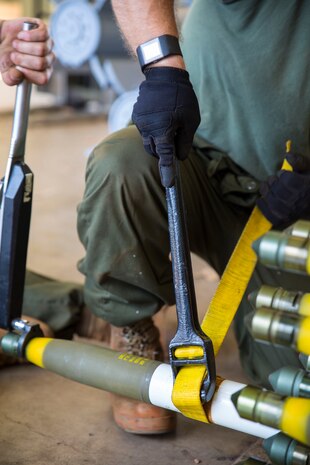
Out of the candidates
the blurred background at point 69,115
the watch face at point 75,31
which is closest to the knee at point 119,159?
the blurred background at point 69,115

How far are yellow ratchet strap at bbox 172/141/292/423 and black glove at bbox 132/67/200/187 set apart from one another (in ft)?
0.84

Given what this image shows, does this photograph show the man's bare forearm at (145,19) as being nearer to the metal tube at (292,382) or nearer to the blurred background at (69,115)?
the metal tube at (292,382)

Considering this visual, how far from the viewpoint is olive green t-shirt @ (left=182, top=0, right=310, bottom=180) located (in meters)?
1.64

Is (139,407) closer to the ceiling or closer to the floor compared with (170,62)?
closer to the floor

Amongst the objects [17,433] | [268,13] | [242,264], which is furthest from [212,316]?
[268,13]

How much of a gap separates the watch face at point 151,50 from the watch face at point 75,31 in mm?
3463

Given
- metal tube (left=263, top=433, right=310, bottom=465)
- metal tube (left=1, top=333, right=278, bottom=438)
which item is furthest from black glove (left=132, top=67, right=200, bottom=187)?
metal tube (left=263, top=433, right=310, bottom=465)

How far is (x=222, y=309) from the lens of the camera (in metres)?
1.34

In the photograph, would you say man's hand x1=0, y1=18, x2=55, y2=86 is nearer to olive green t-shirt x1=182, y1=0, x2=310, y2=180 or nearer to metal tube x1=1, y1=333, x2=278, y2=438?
olive green t-shirt x1=182, y1=0, x2=310, y2=180

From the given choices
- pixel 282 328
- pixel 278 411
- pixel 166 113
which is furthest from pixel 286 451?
pixel 166 113

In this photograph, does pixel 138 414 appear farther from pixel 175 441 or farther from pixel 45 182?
pixel 45 182

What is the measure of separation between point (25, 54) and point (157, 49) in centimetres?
34

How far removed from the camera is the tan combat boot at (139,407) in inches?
60.6

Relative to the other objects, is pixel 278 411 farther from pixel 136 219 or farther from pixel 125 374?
pixel 136 219
